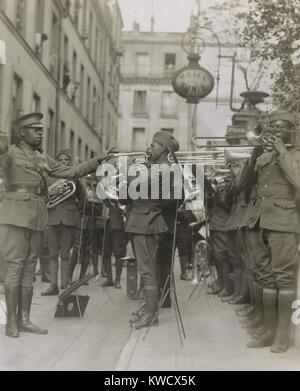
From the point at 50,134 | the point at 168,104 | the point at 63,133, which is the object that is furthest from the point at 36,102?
the point at 168,104

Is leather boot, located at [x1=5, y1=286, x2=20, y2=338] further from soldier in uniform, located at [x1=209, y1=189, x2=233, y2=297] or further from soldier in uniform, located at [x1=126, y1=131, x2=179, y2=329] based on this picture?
soldier in uniform, located at [x1=209, y1=189, x2=233, y2=297]

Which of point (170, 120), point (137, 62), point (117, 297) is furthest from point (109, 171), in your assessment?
point (137, 62)

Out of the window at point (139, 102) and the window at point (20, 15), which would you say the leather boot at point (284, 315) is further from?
the window at point (20, 15)

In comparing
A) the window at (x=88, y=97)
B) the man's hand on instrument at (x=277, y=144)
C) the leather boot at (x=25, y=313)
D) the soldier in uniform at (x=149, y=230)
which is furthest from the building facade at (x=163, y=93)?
the window at (x=88, y=97)

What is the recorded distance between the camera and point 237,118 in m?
11.2

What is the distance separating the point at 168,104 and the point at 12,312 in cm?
837

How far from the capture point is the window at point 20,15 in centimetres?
1349

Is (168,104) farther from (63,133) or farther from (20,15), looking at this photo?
(63,133)

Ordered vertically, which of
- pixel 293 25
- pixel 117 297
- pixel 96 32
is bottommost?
pixel 117 297

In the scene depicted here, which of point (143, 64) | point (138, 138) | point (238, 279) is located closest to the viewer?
point (238, 279)

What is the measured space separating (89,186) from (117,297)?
1749 millimetres

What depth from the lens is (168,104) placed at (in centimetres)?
1381

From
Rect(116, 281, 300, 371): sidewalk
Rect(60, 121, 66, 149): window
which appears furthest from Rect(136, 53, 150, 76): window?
Rect(116, 281, 300, 371): sidewalk
